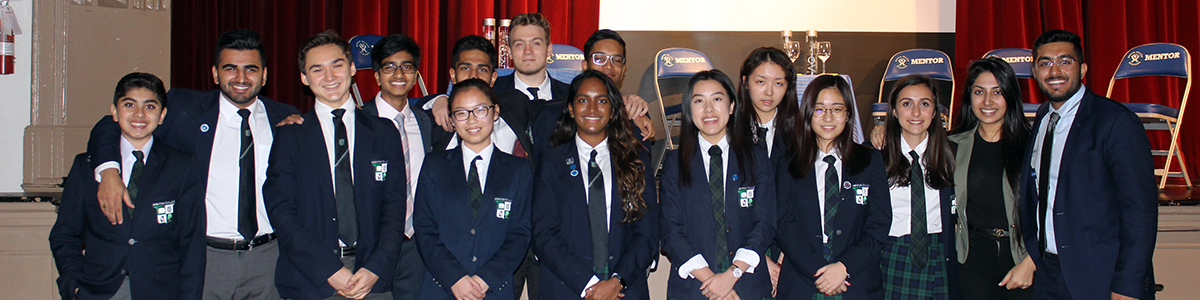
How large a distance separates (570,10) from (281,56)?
7.47 ft

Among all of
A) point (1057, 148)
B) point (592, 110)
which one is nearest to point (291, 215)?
point (592, 110)

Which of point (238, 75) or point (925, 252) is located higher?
point (238, 75)

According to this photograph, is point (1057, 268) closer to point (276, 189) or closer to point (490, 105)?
point (490, 105)

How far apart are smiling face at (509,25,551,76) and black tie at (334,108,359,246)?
0.90 m

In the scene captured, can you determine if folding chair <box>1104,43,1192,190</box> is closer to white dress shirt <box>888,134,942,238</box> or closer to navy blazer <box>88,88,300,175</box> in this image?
white dress shirt <box>888,134,942,238</box>

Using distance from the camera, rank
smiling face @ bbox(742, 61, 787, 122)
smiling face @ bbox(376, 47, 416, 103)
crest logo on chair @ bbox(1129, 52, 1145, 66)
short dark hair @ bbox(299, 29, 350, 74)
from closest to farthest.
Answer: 1. short dark hair @ bbox(299, 29, 350, 74)
2. smiling face @ bbox(376, 47, 416, 103)
3. smiling face @ bbox(742, 61, 787, 122)
4. crest logo on chair @ bbox(1129, 52, 1145, 66)

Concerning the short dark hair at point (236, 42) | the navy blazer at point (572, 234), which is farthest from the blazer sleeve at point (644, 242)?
the short dark hair at point (236, 42)

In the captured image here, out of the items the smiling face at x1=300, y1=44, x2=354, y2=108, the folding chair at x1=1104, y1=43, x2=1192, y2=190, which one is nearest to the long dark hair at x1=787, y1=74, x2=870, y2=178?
the smiling face at x1=300, y1=44, x2=354, y2=108

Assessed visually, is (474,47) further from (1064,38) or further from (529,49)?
(1064,38)

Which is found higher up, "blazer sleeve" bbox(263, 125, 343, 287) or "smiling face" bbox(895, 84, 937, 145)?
"smiling face" bbox(895, 84, 937, 145)

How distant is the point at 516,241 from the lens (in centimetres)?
220

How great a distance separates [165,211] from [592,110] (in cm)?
144

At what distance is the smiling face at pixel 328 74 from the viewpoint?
221 cm

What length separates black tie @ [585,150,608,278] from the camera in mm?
2184
